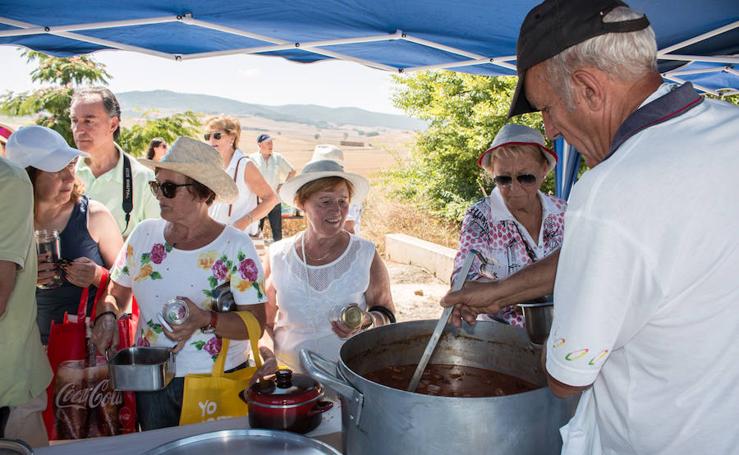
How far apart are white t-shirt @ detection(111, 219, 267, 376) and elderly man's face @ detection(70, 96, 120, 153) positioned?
4.15ft

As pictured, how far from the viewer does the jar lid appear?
1.59 metres

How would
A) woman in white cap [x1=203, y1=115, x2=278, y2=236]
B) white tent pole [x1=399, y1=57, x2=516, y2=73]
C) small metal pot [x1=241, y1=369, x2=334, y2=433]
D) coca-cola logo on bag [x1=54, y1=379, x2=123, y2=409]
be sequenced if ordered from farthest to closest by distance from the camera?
woman in white cap [x1=203, y1=115, x2=278, y2=236], white tent pole [x1=399, y1=57, x2=516, y2=73], coca-cola logo on bag [x1=54, y1=379, x2=123, y2=409], small metal pot [x1=241, y1=369, x2=334, y2=433]

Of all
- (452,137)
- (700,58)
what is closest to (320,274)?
(700,58)

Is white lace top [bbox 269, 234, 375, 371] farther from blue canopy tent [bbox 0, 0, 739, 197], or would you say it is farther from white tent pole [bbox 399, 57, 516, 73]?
white tent pole [bbox 399, 57, 516, 73]

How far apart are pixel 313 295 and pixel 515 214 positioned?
1.14 metres

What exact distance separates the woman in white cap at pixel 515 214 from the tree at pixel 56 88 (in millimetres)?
9889

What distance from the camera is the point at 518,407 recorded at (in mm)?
1224

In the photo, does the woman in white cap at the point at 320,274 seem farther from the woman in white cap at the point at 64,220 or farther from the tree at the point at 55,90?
the tree at the point at 55,90

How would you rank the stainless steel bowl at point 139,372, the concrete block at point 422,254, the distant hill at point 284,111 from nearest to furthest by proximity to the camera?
the stainless steel bowl at point 139,372 < the concrete block at point 422,254 < the distant hill at point 284,111

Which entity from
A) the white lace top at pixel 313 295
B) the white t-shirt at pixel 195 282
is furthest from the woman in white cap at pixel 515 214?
the white t-shirt at pixel 195 282

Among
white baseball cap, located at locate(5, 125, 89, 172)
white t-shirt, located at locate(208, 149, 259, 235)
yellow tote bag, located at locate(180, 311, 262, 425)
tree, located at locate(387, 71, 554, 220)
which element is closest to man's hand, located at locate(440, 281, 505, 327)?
yellow tote bag, located at locate(180, 311, 262, 425)

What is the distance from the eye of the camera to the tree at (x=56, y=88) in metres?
10.7

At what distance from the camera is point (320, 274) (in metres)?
3.08

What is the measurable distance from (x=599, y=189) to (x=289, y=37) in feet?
11.4
